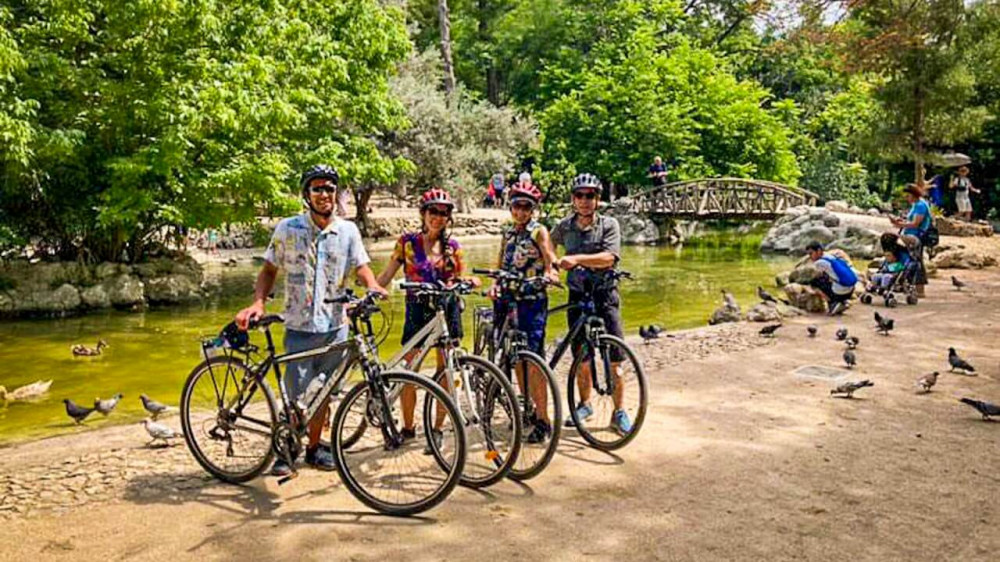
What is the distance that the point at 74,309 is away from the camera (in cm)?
1419

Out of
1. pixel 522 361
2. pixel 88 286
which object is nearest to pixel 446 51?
pixel 88 286

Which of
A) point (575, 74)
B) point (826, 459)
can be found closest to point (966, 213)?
point (575, 74)

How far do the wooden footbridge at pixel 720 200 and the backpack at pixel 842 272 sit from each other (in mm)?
15544

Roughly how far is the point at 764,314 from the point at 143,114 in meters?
10.1

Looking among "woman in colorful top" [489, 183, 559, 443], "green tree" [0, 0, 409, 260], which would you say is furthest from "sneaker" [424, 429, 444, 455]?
"green tree" [0, 0, 409, 260]

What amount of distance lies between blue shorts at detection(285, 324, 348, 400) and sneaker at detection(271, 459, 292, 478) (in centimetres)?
50

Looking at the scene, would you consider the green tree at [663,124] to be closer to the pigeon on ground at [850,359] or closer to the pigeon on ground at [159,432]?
the pigeon on ground at [850,359]

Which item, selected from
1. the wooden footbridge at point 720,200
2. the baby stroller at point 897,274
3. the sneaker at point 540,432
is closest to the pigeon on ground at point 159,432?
the sneaker at point 540,432

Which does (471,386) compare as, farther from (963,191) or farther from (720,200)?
(720,200)

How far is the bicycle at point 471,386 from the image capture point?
4531 millimetres

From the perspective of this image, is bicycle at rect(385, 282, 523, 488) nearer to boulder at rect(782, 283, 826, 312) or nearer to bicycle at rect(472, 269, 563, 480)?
bicycle at rect(472, 269, 563, 480)

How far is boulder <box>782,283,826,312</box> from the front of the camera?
1170 cm

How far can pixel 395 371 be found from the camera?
4312 mm

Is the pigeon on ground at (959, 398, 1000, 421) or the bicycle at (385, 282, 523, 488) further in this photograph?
the pigeon on ground at (959, 398, 1000, 421)
